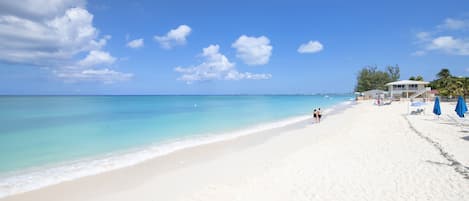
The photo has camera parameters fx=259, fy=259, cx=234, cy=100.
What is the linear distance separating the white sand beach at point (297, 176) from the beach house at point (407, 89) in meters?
34.0

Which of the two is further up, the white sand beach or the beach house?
the beach house

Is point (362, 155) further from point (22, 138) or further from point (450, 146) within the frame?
point (22, 138)

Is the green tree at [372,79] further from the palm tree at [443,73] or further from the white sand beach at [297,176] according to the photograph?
the white sand beach at [297,176]

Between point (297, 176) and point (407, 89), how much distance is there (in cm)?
4189

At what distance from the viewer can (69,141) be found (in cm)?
1094

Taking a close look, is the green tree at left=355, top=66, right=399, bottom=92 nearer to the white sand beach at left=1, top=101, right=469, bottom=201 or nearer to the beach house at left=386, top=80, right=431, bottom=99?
the beach house at left=386, top=80, right=431, bottom=99

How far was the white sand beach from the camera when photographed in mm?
4344

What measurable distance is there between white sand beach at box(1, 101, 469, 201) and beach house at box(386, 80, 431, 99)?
34.0 m

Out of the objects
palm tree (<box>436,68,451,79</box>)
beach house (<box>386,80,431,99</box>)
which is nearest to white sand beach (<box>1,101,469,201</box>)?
beach house (<box>386,80,431,99</box>)

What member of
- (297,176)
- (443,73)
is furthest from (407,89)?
(297,176)

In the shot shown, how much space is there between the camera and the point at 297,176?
5.25 meters

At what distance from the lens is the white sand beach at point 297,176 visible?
4.34 metres

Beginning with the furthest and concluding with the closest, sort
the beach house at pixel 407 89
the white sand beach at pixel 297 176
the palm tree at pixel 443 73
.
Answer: the palm tree at pixel 443 73, the beach house at pixel 407 89, the white sand beach at pixel 297 176

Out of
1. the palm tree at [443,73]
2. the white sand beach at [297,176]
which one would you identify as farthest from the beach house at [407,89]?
the white sand beach at [297,176]
